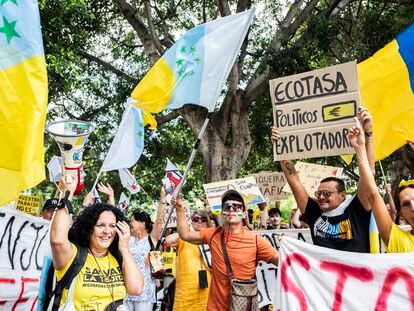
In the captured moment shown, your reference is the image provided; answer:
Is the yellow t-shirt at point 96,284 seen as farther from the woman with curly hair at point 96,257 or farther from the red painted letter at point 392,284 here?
the red painted letter at point 392,284

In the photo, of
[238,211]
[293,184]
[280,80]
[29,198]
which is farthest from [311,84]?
[29,198]

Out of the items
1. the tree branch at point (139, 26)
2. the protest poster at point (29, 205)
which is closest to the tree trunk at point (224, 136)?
the tree branch at point (139, 26)

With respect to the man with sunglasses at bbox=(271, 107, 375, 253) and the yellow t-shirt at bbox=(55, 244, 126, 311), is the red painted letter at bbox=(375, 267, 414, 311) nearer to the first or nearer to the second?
the man with sunglasses at bbox=(271, 107, 375, 253)

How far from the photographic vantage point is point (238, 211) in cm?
460

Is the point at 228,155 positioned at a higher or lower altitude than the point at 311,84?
higher

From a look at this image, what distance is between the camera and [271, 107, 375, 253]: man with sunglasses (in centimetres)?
375

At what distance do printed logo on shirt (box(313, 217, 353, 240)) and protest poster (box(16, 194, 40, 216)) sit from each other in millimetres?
5429

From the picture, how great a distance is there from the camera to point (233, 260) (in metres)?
4.44

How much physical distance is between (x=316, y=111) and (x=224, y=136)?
28.1 ft

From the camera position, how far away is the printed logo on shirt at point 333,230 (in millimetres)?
3781

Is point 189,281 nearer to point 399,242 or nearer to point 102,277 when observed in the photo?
point 102,277

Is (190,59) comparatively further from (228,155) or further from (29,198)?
(228,155)

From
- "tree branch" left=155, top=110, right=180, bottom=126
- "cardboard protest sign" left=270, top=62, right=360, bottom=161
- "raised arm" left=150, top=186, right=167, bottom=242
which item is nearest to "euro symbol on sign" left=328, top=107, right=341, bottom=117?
"cardboard protest sign" left=270, top=62, right=360, bottom=161

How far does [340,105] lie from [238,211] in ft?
3.89
